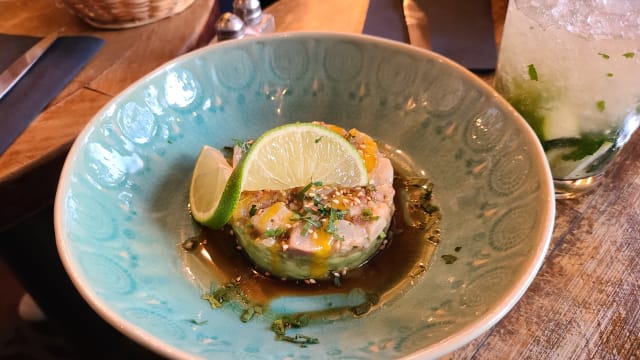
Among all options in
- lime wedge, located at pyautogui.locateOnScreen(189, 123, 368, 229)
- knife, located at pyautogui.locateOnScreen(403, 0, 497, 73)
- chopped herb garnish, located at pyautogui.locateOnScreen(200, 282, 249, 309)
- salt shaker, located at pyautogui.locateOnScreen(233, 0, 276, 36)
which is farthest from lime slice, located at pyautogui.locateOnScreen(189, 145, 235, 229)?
knife, located at pyautogui.locateOnScreen(403, 0, 497, 73)

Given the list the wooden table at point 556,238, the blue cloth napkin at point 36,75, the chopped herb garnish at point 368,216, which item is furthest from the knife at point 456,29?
the blue cloth napkin at point 36,75

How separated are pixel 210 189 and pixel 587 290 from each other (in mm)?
899

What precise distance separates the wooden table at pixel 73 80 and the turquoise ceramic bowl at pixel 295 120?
0.81 feet

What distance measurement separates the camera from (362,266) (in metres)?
1.31

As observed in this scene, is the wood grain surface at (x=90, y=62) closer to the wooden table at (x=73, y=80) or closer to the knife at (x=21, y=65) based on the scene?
the wooden table at (x=73, y=80)

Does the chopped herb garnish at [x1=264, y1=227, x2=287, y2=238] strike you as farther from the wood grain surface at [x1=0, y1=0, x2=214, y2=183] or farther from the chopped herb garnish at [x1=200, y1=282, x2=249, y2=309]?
the wood grain surface at [x1=0, y1=0, x2=214, y2=183]

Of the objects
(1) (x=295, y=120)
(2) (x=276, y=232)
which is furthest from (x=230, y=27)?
(2) (x=276, y=232)

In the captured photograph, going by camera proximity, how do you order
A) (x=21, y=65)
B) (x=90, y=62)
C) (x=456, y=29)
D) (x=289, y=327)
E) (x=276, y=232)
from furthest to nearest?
1. (x=456, y=29)
2. (x=90, y=62)
3. (x=21, y=65)
4. (x=276, y=232)
5. (x=289, y=327)

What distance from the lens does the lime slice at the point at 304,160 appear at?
1276mm

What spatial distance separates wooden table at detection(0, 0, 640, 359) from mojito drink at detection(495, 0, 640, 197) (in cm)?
13

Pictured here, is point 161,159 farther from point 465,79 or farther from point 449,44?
point 449,44

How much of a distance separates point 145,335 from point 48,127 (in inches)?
32.4

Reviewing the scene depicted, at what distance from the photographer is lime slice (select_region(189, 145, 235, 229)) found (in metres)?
1.26

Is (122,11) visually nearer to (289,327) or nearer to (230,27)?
(230,27)
